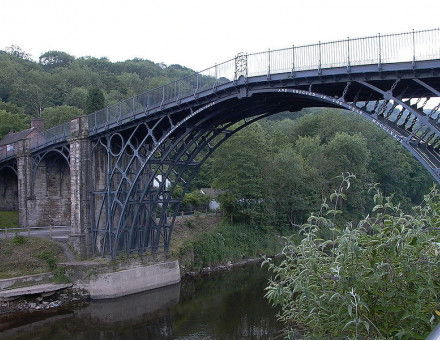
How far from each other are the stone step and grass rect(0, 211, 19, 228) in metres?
13.2

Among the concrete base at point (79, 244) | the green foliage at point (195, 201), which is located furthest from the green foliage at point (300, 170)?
the concrete base at point (79, 244)

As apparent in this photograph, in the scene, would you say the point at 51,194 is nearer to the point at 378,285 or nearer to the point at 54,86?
the point at 378,285

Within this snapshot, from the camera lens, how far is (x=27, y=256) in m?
24.6

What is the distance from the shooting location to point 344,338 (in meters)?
5.16

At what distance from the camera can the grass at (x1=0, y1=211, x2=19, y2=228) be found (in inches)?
1359

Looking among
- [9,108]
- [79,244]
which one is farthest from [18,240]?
[9,108]

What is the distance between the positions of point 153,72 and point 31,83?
109ft

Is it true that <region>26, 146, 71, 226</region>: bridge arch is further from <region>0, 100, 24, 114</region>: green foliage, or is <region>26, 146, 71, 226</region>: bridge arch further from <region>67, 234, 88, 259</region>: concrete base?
<region>0, 100, 24, 114</region>: green foliage

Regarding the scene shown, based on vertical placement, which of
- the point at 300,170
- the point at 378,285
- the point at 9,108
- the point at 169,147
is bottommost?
the point at 378,285

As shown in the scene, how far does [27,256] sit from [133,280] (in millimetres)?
5617

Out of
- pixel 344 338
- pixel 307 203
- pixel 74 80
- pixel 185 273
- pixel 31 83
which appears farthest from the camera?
pixel 74 80

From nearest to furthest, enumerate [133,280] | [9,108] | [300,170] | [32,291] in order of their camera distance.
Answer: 1. [32,291]
2. [133,280]
3. [300,170]
4. [9,108]

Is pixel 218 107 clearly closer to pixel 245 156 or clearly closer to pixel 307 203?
pixel 245 156

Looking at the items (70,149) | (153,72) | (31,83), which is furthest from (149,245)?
(153,72)
